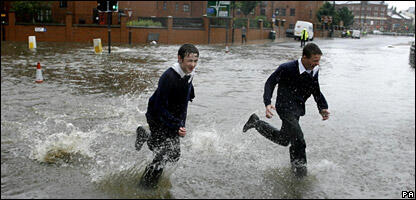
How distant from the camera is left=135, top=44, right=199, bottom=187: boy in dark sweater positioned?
4.08 metres

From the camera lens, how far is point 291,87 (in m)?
4.91

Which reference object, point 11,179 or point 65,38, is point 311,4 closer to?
point 65,38

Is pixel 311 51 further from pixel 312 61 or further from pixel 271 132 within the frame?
pixel 271 132

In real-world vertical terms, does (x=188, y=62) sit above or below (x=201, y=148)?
above

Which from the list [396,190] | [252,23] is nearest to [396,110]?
[396,190]

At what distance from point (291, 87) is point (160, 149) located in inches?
65.2

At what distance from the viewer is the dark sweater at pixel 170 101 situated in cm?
408

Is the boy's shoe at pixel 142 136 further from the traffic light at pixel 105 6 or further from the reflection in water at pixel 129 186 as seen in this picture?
the traffic light at pixel 105 6

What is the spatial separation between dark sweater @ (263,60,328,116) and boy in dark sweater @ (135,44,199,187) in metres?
1.08

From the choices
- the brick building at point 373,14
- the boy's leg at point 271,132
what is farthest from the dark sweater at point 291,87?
the brick building at point 373,14

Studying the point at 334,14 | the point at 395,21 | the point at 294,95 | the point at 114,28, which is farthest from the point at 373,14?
the point at 294,95

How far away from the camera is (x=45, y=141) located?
5875mm

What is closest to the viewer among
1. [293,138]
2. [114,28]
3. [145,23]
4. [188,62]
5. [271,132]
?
[188,62]

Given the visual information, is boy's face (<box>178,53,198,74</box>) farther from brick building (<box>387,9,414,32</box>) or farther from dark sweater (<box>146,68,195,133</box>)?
brick building (<box>387,9,414,32</box>)
